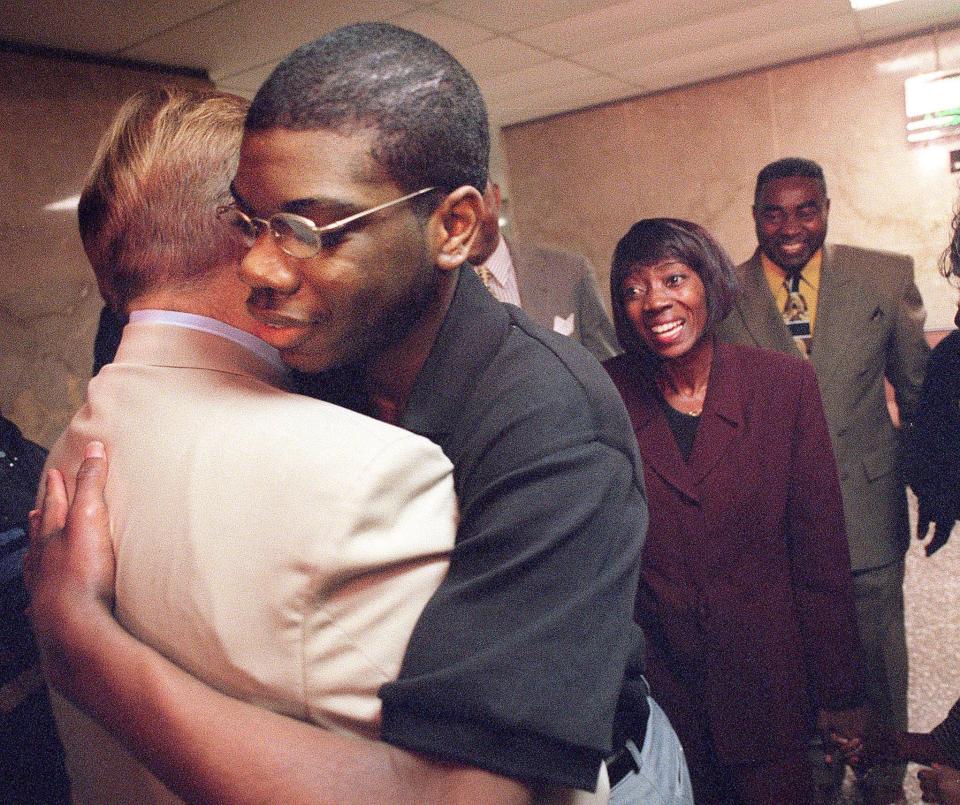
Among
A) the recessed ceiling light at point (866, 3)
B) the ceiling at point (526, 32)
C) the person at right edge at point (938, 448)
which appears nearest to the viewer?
the person at right edge at point (938, 448)

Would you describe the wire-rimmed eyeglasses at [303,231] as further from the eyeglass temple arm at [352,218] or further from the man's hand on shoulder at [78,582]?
the man's hand on shoulder at [78,582]

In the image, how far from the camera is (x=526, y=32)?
169 inches

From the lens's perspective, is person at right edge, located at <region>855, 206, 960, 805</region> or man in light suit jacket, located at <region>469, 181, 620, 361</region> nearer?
person at right edge, located at <region>855, 206, 960, 805</region>

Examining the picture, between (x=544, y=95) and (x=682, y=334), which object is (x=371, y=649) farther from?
(x=544, y=95)

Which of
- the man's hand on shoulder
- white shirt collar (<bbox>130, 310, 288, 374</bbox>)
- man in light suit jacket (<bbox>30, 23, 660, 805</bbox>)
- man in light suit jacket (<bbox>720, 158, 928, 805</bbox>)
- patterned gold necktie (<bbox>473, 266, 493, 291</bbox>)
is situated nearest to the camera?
man in light suit jacket (<bbox>30, 23, 660, 805</bbox>)

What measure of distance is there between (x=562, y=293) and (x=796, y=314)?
85 centimetres

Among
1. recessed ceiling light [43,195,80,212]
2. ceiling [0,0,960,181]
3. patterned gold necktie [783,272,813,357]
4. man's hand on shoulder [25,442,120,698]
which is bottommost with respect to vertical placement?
man's hand on shoulder [25,442,120,698]

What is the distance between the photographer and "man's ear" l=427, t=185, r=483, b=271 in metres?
0.90

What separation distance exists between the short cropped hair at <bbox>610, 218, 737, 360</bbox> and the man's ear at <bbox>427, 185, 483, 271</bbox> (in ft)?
4.00

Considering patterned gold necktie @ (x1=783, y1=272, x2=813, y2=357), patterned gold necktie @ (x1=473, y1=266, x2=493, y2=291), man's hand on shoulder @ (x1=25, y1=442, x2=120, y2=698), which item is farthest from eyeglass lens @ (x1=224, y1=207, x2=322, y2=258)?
patterned gold necktie @ (x1=783, y1=272, x2=813, y2=357)

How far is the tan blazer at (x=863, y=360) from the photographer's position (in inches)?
104

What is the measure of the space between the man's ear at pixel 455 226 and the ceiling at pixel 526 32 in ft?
9.89

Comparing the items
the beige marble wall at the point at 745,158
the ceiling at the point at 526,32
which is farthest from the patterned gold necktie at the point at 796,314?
the beige marble wall at the point at 745,158

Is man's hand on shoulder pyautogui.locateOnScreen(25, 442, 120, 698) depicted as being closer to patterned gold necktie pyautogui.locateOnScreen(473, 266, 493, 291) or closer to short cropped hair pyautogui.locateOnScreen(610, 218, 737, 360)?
short cropped hair pyautogui.locateOnScreen(610, 218, 737, 360)
